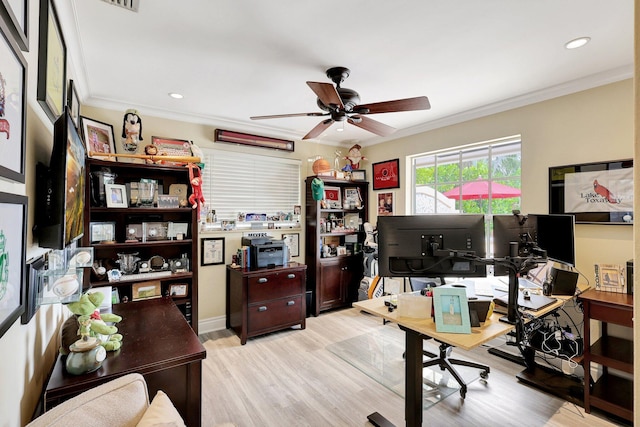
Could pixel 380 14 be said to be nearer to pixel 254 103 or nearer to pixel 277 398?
pixel 254 103

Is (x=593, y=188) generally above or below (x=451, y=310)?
above

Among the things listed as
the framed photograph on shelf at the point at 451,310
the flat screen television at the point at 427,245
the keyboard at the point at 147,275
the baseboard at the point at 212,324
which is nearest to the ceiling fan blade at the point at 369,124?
the flat screen television at the point at 427,245

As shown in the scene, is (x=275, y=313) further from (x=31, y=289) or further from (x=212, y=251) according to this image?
(x=31, y=289)

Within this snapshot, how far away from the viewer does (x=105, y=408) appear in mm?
838

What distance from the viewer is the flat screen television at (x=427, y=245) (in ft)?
5.88

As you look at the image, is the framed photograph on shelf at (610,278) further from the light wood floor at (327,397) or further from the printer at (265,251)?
the printer at (265,251)

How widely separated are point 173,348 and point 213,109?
260cm

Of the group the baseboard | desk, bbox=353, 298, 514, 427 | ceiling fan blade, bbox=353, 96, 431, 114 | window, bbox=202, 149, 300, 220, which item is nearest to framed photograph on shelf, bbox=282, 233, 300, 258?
window, bbox=202, 149, 300, 220

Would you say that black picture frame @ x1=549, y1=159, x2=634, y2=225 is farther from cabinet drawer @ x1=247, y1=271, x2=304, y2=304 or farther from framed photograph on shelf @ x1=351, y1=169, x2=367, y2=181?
cabinet drawer @ x1=247, y1=271, x2=304, y2=304

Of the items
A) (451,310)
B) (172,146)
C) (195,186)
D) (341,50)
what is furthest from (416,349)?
(172,146)

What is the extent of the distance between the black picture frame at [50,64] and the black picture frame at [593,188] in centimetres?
366

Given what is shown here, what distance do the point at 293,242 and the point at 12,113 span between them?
3.48m

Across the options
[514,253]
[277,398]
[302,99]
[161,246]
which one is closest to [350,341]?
[277,398]

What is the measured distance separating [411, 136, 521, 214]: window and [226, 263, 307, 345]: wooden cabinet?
197 cm
